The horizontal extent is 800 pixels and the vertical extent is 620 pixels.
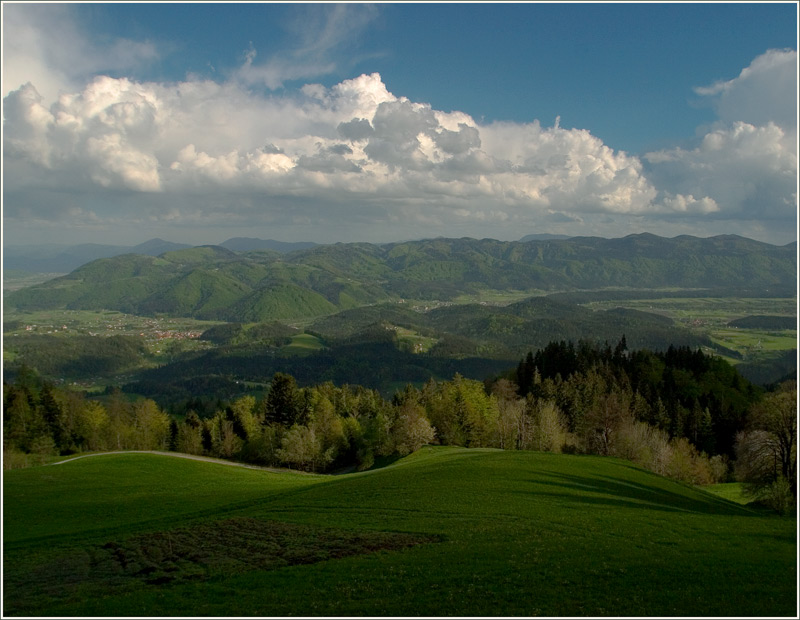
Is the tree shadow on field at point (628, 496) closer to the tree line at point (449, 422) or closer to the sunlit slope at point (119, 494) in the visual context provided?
the tree line at point (449, 422)

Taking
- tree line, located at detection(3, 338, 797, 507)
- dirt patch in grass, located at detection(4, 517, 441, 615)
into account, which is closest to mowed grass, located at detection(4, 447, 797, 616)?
dirt patch in grass, located at detection(4, 517, 441, 615)

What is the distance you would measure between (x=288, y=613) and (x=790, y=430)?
174 ft

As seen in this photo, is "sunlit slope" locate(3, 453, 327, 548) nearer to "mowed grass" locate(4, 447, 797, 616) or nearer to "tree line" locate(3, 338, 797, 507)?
"mowed grass" locate(4, 447, 797, 616)

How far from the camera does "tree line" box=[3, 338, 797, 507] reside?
68.0 m

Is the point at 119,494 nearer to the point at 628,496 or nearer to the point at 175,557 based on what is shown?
the point at 175,557

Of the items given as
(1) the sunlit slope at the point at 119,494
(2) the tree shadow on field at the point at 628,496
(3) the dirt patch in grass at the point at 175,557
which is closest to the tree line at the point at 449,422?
(1) the sunlit slope at the point at 119,494

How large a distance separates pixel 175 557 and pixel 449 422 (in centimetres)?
5638

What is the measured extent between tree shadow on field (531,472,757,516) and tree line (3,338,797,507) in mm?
22098

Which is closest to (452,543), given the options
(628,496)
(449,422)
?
(628,496)

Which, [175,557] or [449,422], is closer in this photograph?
[175,557]

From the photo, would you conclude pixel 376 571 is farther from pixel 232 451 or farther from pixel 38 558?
pixel 232 451

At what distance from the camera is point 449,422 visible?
253 feet

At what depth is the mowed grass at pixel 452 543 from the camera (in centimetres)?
1812

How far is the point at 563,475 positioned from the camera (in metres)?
41.8
